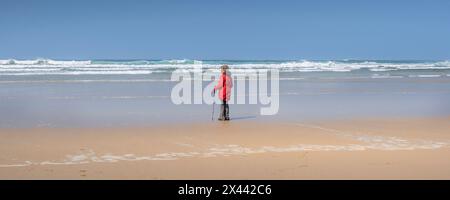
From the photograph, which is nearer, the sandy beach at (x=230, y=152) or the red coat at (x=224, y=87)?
the sandy beach at (x=230, y=152)

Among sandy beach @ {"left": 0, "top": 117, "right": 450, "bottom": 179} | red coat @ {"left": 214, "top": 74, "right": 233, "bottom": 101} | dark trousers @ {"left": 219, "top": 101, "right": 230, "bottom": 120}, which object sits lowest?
sandy beach @ {"left": 0, "top": 117, "right": 450, "bottom": 179}

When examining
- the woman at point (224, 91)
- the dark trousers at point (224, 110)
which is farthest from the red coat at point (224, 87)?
the dark trousers at point (224, 110)

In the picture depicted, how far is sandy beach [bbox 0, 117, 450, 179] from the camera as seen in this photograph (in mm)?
6930

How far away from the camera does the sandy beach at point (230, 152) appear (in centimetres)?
693

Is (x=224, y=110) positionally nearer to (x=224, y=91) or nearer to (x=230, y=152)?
(x=224, y=91)

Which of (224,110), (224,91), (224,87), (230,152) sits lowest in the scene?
(230,152)

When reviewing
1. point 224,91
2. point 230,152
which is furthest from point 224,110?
point 230,152

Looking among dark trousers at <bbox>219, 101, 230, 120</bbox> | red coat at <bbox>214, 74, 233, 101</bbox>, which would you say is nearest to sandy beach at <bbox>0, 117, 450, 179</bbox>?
dark trousers at <bbox>219, 101, 230, 120</bbox>

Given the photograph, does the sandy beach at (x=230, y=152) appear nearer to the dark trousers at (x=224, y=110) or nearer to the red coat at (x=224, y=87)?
the dark trousers at (x=224, y=110)

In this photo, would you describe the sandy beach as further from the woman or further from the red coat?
the red coat

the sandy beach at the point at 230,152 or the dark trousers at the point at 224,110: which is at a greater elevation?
the dark trousers at the point at 224,110

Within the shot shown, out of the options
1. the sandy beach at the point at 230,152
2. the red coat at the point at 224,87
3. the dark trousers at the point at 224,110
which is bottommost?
the sandy beach at the point at 230,152

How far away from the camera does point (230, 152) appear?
835 centimetres
